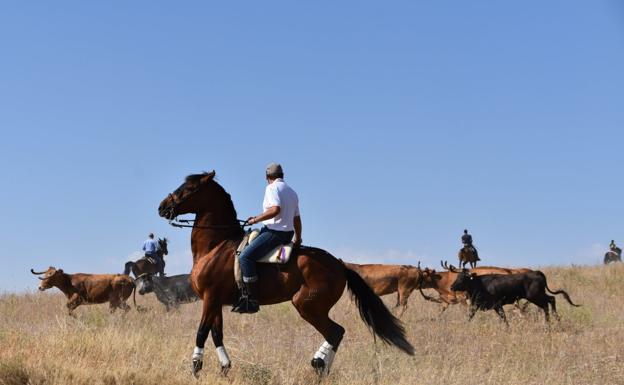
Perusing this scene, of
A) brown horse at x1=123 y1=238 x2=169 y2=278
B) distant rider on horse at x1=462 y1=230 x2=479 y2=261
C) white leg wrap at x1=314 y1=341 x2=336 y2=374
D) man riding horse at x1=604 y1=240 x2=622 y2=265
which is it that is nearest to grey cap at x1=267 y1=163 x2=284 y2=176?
white leg wrap at x1=314 y1=341 x2=336 y2=374

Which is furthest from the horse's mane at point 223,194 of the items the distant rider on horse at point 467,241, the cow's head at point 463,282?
the distant rider on horse at point 467,241

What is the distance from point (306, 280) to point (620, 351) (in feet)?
19.1

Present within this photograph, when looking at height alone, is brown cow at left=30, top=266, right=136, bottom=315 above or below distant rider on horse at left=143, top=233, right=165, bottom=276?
below

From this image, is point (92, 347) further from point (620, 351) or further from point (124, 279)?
point (124, 279)

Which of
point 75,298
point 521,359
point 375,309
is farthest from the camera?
point 75,298

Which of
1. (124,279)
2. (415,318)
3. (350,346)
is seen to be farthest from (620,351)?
(124,279)

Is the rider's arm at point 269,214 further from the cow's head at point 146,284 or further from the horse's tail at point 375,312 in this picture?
the cow's head at point 146,284

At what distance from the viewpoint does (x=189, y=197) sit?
10.2m

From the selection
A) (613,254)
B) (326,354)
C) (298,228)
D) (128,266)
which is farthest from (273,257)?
(613,254)

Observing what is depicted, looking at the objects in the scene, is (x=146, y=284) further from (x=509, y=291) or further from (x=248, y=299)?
(x=248, y=299)

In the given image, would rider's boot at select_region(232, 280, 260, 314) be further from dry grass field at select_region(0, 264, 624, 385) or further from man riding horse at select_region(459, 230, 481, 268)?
man riding horse at select_region(459, 230, 481, 268)

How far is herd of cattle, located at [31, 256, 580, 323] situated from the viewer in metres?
18.8

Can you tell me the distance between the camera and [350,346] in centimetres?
1237

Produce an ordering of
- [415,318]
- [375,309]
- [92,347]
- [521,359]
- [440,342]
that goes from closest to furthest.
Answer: [92,347], [375,309], [521,359], [440,342], [415,318]
